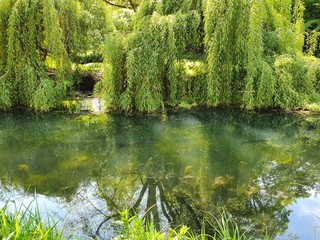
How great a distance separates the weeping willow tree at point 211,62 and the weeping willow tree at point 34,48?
0.89 meters

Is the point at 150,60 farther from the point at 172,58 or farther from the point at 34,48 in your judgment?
the point at 34,48

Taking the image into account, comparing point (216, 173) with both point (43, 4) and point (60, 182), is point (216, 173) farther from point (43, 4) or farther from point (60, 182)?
point (43, 4)

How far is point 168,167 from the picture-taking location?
420cm

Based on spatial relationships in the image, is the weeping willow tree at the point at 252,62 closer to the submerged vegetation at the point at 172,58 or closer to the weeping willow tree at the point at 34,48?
the submerged vegetation at the point at 172,58

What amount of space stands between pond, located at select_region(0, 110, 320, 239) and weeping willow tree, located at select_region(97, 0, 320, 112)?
0.36 meters

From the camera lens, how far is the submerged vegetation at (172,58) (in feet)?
19.2

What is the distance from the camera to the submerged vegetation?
5840mm

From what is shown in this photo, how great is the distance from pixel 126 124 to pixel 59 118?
1.23 meters

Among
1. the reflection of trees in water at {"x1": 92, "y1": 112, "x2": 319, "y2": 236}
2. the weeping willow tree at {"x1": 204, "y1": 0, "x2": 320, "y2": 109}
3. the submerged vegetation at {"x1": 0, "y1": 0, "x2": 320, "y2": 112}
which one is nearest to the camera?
the reflection of trees in water at {"x1": 92, "y1": 112, "x2": 319, "y2": 236}

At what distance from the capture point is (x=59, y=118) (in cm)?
603

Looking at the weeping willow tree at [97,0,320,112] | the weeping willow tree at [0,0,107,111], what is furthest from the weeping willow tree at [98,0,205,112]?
the weeping willow tree at [0,0,107,111]

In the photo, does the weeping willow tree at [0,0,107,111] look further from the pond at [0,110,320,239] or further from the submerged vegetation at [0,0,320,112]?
the pond at [0,110,320,239]

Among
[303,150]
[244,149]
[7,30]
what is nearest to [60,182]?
[244,149]

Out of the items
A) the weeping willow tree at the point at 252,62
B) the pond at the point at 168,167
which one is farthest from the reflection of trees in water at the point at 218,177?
the weeping willow tree at the point at 252,62
